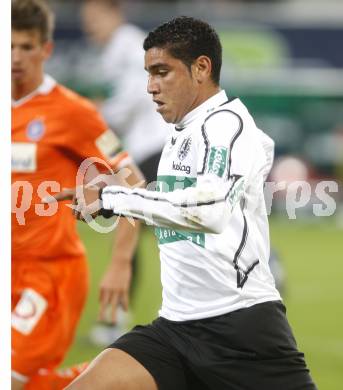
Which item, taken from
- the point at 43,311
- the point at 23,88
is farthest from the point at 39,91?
the point at 43,311

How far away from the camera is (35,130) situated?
514 centimetres

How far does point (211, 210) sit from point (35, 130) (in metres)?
1.83

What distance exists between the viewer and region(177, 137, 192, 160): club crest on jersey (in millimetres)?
3865

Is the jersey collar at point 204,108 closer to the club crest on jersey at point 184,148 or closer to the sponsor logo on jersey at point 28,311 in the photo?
the club crest on jersey at point 184,148

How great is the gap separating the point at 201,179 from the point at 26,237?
167 cm

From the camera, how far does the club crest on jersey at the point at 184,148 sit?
387 centimetres

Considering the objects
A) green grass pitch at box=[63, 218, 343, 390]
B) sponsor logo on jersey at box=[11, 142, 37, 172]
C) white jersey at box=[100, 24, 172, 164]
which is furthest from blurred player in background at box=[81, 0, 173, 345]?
sponsor logo on jersey at box=[11, 142, 37, 172]

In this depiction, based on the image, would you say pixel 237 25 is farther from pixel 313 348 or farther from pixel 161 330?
pixel 161 330

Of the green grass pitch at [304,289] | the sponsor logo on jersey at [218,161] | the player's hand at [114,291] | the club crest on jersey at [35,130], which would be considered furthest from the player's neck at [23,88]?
the green grass pitch at [304,289]

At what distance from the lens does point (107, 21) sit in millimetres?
9664

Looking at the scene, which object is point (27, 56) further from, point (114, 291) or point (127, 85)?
point (127, 85)

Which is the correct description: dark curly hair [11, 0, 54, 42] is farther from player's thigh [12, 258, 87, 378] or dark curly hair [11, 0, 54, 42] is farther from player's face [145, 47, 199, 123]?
player's face [145, 47, 199, 123]

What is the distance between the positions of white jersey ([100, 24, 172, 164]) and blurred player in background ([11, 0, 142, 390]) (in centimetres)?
403

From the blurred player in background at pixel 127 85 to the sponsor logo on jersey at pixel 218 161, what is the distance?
5.59 metres
